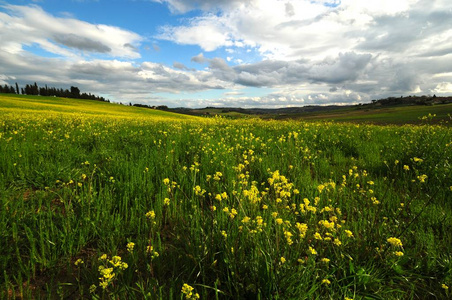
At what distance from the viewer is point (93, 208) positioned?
302 centimetres

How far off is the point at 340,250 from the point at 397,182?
316cm

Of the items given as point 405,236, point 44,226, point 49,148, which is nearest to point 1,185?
point 44,226

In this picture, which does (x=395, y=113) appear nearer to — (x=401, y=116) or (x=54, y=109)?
(x=401, y=116)

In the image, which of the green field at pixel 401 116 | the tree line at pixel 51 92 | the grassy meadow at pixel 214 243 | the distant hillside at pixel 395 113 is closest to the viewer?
the grassy meadow at pixel 214 243

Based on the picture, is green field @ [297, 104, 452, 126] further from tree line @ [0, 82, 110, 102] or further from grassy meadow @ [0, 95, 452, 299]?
tree line @ [0, 82, 110, 102]

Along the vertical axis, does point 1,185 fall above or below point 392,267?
above

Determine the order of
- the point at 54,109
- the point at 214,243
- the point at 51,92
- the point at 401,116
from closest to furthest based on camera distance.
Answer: the point at 214,243, the point at 54,109, the point at 401,116, the point at 51,92

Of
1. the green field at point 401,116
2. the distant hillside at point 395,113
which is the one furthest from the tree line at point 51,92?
the green field at point 401,116

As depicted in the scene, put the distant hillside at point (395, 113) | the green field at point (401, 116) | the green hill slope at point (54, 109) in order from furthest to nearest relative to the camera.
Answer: the distant hillside at point (395, 113), the green field at point (401, 116), the green hill slope at point (54, 109)

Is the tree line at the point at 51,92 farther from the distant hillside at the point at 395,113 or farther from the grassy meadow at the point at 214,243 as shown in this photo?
the grassy meadow at the point at 214,243

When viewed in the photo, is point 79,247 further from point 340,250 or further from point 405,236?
point 405,236

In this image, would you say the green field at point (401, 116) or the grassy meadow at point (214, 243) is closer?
the grassy meadow at point (214, 243)

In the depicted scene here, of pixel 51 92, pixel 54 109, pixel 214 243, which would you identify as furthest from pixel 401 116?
pixel 51 92

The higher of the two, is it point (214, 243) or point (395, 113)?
point (395, 113)
